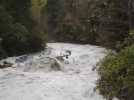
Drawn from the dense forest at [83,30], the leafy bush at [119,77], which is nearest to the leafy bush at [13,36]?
the dense forest at [83,30]

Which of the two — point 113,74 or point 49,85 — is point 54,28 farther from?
point 113,74

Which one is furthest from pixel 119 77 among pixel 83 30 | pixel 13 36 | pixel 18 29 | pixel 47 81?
pixel 83 30

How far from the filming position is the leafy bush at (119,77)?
761 cm

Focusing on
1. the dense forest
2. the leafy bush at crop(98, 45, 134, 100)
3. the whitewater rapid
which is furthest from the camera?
the whitewater rapid

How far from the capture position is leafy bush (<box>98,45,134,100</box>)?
761cm

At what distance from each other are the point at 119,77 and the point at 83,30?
23.2 meters

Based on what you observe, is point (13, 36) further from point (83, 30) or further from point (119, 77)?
point (119, 77)

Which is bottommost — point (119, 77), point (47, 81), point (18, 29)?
point (47, 81)

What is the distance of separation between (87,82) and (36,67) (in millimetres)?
4006

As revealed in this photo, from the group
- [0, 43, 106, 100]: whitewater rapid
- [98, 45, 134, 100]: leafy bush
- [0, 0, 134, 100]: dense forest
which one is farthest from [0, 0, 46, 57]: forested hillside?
[98, 45, 134, 100]: leafy bush

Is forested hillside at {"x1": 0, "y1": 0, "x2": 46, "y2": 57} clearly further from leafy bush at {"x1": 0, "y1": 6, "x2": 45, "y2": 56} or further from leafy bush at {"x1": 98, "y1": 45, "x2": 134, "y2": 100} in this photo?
leafy bush at {"x1": 98, "y1": 45, "x2": 134, "y2": 100}

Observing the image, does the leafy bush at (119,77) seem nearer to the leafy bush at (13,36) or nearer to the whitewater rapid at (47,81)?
the whitewater rapid at (47,81)

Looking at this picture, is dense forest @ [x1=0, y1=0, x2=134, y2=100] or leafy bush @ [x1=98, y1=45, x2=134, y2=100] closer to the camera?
leafy bush @ [x1=98, y1=45, x2=134, y2=100]

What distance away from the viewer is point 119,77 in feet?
25.6
